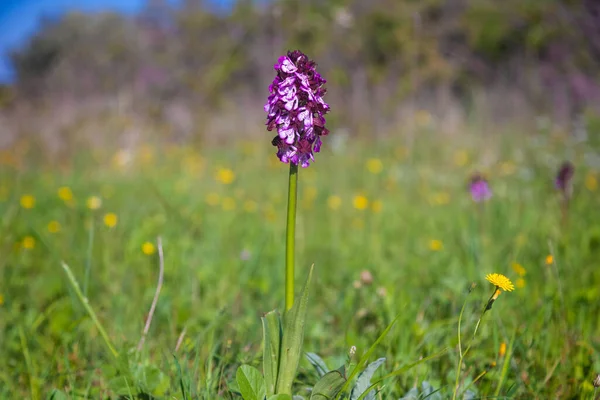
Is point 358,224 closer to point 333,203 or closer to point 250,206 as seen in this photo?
point 333,203

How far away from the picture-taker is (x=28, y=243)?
2.36m

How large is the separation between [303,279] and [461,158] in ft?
11.4

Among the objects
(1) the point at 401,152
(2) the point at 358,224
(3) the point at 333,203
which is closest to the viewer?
(2) the point at 358,224

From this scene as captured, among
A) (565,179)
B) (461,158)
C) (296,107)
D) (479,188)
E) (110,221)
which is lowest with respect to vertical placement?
(110,221)

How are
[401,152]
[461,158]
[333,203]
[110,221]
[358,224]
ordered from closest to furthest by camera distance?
[110,221] < [358,224] < [333,203] < [461,158] < [401,152]

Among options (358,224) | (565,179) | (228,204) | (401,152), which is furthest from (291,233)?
(401,152)

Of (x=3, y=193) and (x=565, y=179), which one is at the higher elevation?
(x=565, y=179)

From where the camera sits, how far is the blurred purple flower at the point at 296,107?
3.17ft

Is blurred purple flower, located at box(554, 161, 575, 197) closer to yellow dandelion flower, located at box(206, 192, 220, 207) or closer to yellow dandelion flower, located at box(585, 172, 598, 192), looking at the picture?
yellow dandelion flower, located at box(585, 172, 598, 192)

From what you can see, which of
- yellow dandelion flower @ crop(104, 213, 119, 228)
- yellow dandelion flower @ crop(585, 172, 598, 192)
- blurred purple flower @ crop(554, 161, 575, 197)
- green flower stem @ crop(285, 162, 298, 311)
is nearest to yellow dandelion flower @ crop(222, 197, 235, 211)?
yellow dandelion flower @ crop(104, 213, 119, 228)

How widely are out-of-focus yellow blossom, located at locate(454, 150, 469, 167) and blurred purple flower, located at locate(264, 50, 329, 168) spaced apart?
4407mm

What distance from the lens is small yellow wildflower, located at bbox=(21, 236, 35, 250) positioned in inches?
90.8

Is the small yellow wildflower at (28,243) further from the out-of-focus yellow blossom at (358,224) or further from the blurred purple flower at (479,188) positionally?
the blurred purple flower at (479,188)

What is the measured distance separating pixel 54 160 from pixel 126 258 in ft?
14.9
